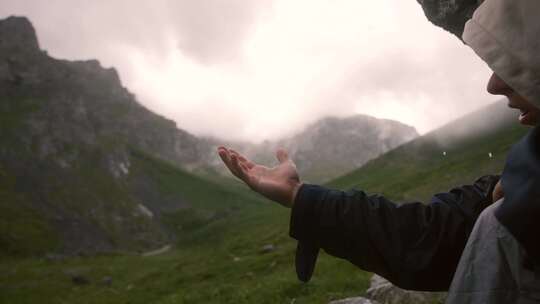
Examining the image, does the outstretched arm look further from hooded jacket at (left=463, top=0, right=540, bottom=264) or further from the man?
hooded jacket at (left=463, top=0, right=540, bottom=264)

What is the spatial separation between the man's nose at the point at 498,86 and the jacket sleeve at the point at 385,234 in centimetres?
105

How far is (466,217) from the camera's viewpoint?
12.4 ft

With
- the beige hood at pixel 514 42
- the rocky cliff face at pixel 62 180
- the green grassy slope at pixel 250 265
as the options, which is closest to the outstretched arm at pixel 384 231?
the beige hood at pixel 514 42

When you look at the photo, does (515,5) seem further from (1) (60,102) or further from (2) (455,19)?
(1) (60,102)

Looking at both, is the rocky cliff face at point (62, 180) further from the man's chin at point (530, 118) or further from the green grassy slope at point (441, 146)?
the man's chin at point (530, 118)

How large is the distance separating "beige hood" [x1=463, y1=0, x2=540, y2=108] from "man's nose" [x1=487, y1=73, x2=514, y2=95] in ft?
0.73

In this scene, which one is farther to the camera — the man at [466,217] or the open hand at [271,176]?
the open hand at [271,176]

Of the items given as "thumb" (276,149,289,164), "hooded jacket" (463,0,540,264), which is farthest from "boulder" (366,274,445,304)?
"hooded jacket" (463,0,540,264)

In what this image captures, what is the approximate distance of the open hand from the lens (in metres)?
3.81

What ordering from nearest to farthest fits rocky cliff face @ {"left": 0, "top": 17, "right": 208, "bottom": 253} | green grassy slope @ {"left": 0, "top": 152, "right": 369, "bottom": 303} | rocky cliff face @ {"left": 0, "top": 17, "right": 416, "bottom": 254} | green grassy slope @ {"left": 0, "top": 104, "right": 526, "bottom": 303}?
green grassy slope @ {"left": 0, "top": 152, "right": 369, "bottom": 303} < green grassy slope @ {"left": 0, "top": 104, "right": 526, "bottom": 303} < rocky cliff face @ {"left": 0, "top": 17, "right": 416, "bottom": 254} < rocky cliff face @ {"left": 0, "top": 17, "right": 208, "bottom": 253}

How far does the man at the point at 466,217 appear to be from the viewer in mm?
2715

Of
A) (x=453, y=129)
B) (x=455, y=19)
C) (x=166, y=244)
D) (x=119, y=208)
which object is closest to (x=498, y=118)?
(x=453, y=129)

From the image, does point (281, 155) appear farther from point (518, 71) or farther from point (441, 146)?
point (441, 146)

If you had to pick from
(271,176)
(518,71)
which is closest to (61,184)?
(271,176)
